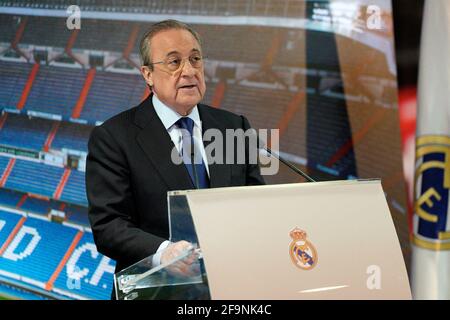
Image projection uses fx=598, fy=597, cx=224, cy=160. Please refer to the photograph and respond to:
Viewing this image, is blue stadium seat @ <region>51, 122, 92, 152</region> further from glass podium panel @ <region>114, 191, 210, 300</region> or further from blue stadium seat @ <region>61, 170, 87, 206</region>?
glass podium panel @ <region>114, 191, 210, 300</region>

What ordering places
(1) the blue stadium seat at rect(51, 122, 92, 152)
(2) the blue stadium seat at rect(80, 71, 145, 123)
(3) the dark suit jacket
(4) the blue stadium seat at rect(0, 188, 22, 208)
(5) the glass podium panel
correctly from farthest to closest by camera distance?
(4) the blue stadium seat at rect(0, 188, 22, 208) → (1) the blue stadium seat at rect(51, 122, 92, 152) → (2) the blue stadium seat at rect(80, 71, 145, 123) → (3) the dark suit jacket → (5) the glass podium panel

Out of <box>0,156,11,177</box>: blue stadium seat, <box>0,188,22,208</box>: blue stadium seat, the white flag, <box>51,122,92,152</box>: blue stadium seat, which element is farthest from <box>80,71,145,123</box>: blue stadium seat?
the white flag

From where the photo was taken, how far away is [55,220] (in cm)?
358

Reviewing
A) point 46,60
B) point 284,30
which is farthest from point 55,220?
point 284,30

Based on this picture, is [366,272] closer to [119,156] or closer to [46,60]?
[119,156]

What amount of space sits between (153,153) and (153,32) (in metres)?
0.36

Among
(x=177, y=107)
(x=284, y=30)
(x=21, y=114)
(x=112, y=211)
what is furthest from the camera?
(x=21, y=114)

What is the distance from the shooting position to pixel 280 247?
138cm

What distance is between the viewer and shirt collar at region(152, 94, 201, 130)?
1853 mm

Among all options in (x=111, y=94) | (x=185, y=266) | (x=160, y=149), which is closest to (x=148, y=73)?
(x=160, y=149)

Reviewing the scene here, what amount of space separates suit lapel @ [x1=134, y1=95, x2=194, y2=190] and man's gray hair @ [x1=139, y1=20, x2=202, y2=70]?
16 cm

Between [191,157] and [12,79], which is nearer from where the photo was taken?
[191,157]

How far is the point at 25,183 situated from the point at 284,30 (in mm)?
1738

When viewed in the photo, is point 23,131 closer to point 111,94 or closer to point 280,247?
point 111,94
